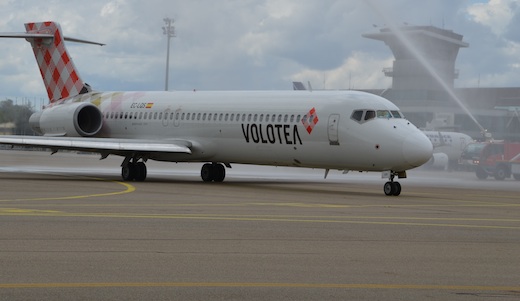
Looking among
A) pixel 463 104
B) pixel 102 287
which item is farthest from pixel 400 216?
pixel 463 104

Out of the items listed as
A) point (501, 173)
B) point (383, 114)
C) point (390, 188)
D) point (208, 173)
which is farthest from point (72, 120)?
point (501, 173)

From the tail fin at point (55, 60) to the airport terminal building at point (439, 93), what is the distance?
19.0 meters

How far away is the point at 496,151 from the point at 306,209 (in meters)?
29.9

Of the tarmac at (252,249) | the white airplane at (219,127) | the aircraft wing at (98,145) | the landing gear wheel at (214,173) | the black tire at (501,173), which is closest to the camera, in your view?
the tarmac at (252,249)

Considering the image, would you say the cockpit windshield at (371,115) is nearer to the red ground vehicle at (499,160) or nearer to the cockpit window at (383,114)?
the cockpit window at (383,114)

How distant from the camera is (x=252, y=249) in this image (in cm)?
1334

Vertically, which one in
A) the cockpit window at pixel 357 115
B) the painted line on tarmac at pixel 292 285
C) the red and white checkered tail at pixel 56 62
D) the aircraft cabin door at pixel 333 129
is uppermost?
the red and white checkered tail at pixel 56 62

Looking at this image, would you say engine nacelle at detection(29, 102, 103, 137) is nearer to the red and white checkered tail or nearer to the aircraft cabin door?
the red and white checkered tail

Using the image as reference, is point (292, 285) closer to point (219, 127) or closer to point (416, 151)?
point (416, 151)

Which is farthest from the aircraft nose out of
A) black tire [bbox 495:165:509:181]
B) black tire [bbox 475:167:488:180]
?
black tire [bbox 475:167:488:180]

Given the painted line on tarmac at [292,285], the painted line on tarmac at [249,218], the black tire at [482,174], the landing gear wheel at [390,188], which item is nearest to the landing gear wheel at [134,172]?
the landing gear wheel at [390,188]

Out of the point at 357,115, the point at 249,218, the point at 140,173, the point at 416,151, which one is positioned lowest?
the point at 249,218

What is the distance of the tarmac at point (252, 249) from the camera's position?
10.1 meters

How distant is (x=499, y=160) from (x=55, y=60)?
22.5 metres
